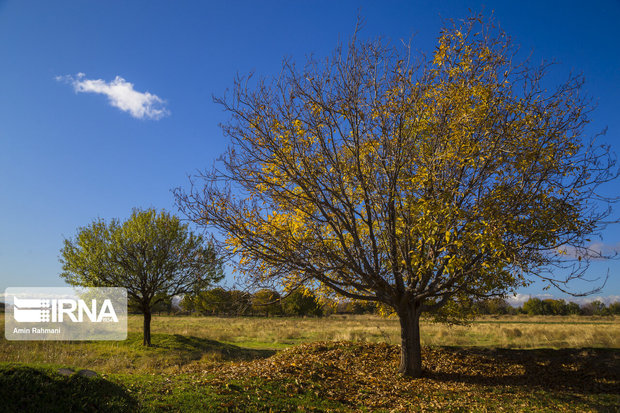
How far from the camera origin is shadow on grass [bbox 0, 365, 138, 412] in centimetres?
597

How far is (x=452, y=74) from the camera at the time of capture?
10.2 metres

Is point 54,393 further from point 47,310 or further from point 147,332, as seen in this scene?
point 47,310

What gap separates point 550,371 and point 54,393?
13.5 meters

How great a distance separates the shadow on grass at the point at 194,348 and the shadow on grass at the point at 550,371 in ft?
34.2

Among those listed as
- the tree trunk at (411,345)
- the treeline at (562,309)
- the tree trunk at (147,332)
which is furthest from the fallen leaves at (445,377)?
the treeline at (562,309)

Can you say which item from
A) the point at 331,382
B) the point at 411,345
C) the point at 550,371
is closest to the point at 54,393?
the point at 331,382

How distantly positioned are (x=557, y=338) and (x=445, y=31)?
24.1m

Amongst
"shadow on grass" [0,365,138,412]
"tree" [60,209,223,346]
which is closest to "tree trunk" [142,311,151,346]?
"tree" [60,209,223,346]

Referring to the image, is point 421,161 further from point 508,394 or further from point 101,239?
point 101,239

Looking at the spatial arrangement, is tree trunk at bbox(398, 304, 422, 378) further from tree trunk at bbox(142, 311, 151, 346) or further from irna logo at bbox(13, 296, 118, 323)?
irna logo at bbox(13, 296, 118, 323)

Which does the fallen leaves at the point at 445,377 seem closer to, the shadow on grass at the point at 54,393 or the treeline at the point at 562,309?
the shadow on grass at the point at 54,393

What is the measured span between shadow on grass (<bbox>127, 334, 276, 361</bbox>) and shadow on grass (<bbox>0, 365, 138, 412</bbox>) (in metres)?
11.4

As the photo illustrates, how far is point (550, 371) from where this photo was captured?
1199 centimetres

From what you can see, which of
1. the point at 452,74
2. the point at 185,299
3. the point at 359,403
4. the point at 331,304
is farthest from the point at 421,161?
the point at 185,299
